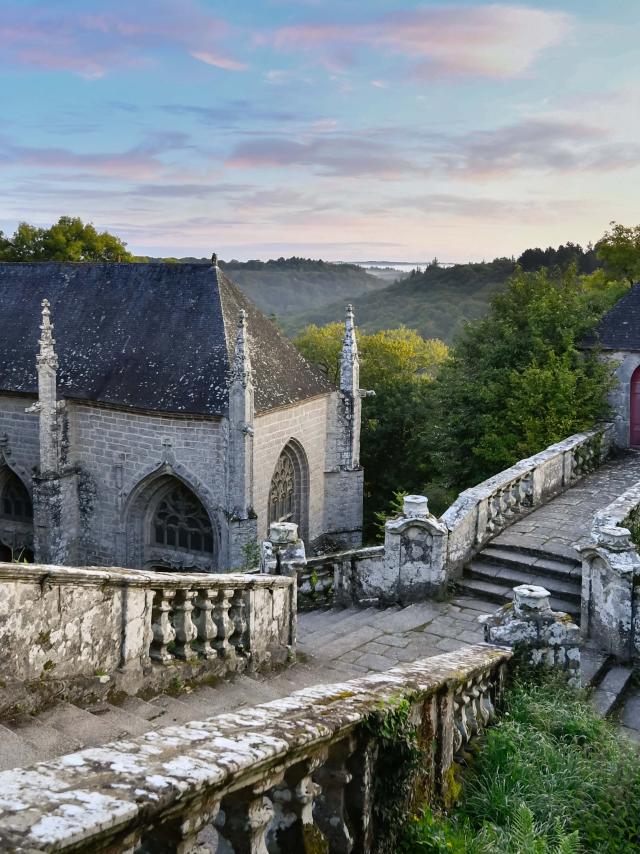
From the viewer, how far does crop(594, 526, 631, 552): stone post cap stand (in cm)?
862

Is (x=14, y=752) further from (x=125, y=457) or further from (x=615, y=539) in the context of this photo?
(x=125, y=457)

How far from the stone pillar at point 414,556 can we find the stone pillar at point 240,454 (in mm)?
6871

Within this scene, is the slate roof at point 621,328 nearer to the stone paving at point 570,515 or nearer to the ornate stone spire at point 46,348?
the stone paving at point 570,515

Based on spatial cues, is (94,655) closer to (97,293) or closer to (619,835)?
(619,835)

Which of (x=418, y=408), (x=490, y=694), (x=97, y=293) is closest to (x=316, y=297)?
(x=418, y=408)

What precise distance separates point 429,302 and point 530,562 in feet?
249

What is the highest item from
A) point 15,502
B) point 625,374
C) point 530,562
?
point 625,374

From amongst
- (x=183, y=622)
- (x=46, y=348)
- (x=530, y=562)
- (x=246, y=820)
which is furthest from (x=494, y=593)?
(x=46, y=348)

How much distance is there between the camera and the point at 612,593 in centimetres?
865

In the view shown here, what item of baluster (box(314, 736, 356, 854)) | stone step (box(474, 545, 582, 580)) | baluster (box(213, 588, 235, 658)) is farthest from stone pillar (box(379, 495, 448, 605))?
baluster (box(314, 736, 356, 854))

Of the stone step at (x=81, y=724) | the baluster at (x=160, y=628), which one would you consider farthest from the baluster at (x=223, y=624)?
the stone step at (x=81, y=724)

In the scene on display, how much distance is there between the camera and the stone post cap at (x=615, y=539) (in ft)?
28.3

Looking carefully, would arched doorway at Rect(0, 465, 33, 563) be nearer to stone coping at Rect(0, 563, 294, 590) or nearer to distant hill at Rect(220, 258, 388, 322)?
stone coping at Rect(0, 563, 294, 590)

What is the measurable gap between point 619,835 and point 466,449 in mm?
14215
